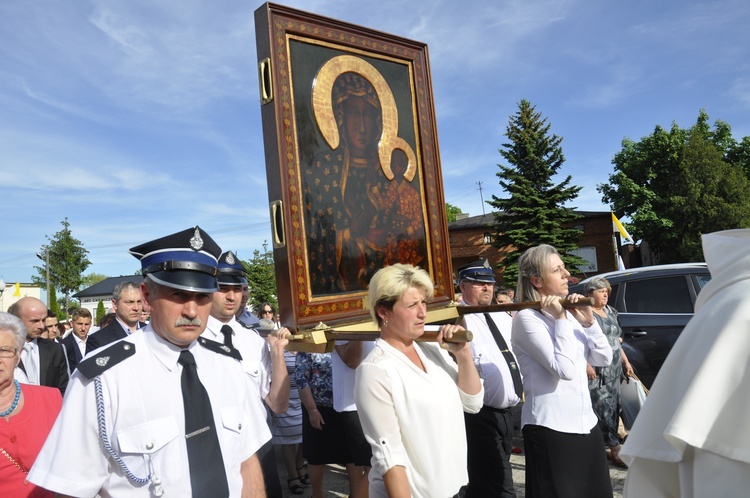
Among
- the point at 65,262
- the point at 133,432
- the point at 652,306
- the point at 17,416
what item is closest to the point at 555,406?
the point at 133,432

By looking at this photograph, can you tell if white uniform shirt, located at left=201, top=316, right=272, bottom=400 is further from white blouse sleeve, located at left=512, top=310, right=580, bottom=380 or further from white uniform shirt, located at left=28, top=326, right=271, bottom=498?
white blouse sleeve, located at left=512, top=310, right=580, bottom=380

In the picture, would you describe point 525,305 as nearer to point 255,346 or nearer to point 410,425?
point 410,425

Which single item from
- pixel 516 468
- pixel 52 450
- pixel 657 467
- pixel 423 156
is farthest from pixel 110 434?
pixel 516 468

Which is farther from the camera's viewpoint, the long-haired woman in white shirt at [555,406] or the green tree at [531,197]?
the green tree at [531,197]

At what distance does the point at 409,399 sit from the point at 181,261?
1.16 m

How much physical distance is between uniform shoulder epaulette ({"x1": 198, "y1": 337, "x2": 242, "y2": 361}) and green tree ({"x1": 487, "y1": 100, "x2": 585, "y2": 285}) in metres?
28.9

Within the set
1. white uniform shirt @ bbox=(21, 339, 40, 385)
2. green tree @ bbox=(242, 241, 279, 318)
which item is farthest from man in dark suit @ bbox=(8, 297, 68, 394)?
green tree @ bbox=(242, 241, 279, 318)

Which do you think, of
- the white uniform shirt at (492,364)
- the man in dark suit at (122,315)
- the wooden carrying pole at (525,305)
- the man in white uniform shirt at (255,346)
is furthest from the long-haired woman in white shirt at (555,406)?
the man in dark suit at (122,315)

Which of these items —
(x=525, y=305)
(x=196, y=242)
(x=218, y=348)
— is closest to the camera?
(x=196, y=242)

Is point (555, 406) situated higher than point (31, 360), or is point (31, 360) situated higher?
point (31, 360)

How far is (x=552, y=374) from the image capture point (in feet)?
11.2

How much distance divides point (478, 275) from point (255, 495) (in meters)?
2.86

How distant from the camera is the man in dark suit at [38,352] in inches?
213

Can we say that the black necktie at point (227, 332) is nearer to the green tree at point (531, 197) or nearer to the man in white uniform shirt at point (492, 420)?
the man in white uniform shirt at point (492, 420)
